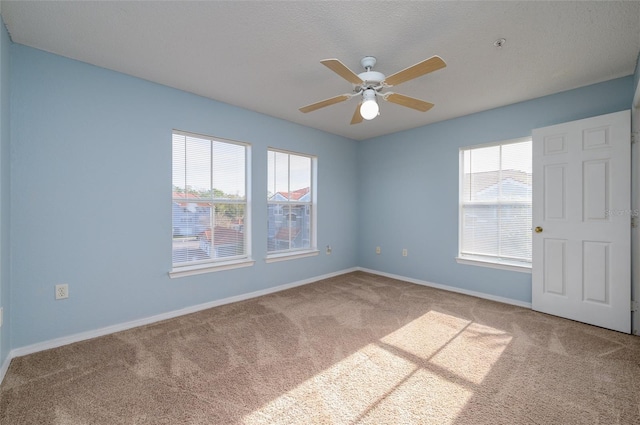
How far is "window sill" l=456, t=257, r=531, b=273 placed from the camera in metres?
3.40

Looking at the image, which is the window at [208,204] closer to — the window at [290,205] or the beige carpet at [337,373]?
the window at [290,205]

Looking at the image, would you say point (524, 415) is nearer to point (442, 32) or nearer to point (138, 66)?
point (442, 32)

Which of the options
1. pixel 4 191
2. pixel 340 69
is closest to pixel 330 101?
Result: pixel 340 69

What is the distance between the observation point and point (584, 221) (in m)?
2.89

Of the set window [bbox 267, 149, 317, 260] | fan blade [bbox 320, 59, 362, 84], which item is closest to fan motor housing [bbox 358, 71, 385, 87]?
fan blade [bbox 320, 59, 362, 84]

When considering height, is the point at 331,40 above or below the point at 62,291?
above

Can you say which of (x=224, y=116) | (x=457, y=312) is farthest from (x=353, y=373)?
(x=224, y=116)

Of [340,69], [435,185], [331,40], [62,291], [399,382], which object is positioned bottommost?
[399,382]

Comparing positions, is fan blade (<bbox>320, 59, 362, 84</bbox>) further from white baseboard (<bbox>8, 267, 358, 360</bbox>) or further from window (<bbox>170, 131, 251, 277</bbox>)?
white baseboard (<bbox>8, 267, 358, 360</bbox>)

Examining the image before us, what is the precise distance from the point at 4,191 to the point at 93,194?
58 centimetres

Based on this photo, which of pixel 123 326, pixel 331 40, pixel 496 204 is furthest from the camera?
pixel 496 204

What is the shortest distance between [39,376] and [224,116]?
2935mm

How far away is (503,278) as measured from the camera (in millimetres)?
3566

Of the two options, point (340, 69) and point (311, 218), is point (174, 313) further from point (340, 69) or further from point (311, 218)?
point (340, 69)
